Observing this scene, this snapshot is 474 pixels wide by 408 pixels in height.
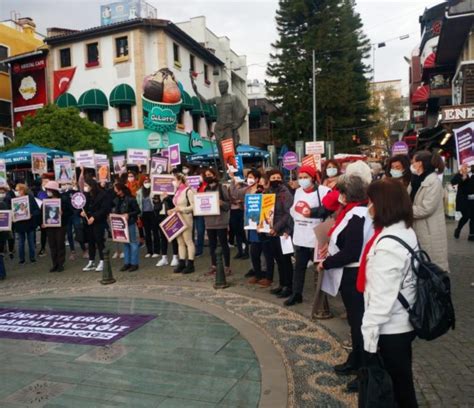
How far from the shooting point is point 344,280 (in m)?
4.05

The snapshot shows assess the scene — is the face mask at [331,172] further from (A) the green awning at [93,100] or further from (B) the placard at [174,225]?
(A) the green awning at [93,100]

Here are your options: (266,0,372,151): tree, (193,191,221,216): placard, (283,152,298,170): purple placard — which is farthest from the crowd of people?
(266,0,372,151): tree

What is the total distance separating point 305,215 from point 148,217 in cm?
569

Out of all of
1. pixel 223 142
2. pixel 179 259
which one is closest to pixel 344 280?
pixel 179 259

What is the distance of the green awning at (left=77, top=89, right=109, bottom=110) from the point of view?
3094 cm

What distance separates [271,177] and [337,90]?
104 ft

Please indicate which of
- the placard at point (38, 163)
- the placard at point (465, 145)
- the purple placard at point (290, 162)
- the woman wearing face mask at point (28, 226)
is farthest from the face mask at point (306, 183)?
the placard at point (38, 163)

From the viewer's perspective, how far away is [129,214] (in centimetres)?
943

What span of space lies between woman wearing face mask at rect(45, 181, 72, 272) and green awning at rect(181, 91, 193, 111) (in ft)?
76.1

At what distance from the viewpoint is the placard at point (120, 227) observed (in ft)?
30.7

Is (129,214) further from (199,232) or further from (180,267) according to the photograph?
(199,232)

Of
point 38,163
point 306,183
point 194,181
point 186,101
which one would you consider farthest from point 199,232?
point 186,101

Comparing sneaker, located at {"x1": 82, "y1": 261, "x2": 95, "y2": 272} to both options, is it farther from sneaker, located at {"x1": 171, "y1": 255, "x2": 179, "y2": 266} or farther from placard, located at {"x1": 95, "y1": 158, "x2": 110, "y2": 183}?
placard, located at {"x1": 95, "y1": 158, "x2": 110, "y2": 183}

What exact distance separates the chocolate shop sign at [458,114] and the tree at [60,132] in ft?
60.1
